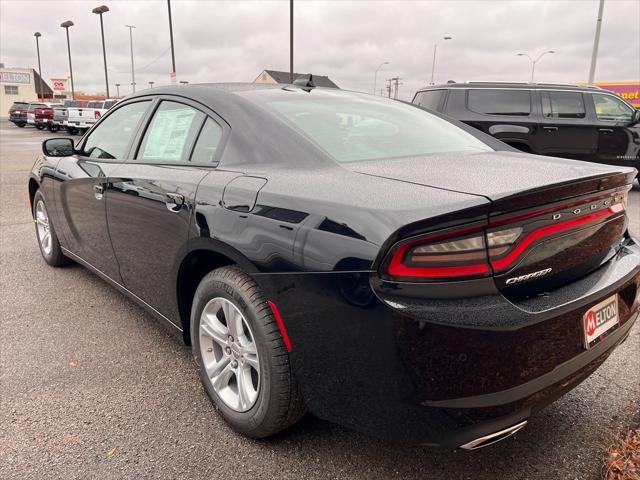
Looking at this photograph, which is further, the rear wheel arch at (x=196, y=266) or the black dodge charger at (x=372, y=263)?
the rear wheel arch at (x=196, y=266)

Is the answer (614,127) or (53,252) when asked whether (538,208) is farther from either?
(614,127)

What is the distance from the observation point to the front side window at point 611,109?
8.88 meters

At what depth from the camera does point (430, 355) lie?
150 cm

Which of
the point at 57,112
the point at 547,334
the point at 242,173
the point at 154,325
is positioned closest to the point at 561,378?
the point at 547,334

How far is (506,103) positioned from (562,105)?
997 millimetres

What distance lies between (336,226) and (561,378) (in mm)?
941

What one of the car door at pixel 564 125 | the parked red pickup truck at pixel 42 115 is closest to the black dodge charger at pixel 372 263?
the car door at pixel 564 125

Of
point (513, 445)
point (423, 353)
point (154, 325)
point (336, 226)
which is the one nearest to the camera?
point (423, 353)

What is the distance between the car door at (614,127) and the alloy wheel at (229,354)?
8.95 metres

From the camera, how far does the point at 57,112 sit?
89.5 ft

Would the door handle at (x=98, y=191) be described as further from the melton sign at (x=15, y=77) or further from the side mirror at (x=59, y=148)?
the melton sign at (x=15, y=77)

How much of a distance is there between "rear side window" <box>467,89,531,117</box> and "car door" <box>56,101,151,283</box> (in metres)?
7.13

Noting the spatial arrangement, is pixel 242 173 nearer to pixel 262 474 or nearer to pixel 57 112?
pixel 262 474

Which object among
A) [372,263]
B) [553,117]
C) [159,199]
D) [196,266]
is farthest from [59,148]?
[553,117]
